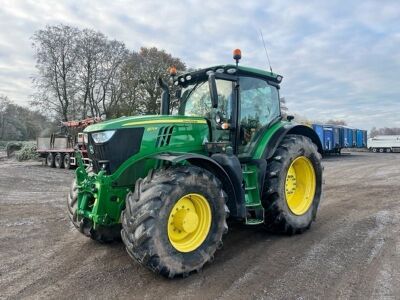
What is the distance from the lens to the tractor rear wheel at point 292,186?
5527mm

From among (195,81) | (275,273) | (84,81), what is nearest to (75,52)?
(84,81)

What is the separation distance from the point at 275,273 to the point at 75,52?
31904 millimetres

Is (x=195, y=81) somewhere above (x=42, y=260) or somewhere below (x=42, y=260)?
above

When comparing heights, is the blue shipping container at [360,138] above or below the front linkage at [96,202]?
above

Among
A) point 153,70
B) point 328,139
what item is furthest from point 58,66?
point 328,139

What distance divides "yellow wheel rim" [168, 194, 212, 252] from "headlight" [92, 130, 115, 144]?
1.14 meters

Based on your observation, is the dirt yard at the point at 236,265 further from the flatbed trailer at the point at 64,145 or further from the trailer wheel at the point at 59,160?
the trailer wheel at the point at 59,160

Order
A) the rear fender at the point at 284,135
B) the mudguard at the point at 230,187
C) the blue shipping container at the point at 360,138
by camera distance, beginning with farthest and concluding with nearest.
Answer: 1. the blue shipping container at the point at 360,138
2. the rear fender at the point at 284,135
3. the mudguard at the point at 230,187

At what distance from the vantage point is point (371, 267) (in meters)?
4.45

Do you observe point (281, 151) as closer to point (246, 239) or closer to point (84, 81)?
point (246, 239)

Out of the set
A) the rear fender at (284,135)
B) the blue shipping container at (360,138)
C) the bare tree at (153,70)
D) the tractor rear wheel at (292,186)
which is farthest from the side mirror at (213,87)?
the blue shipping container at (360,138)

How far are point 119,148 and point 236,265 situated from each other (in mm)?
1996

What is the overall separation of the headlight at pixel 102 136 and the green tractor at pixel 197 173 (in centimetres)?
1

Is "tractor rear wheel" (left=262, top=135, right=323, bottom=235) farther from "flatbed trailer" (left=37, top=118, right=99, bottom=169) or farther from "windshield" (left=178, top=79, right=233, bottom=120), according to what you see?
"flatbed trailer" (left=37, top=118, right=99, bottom=169)
